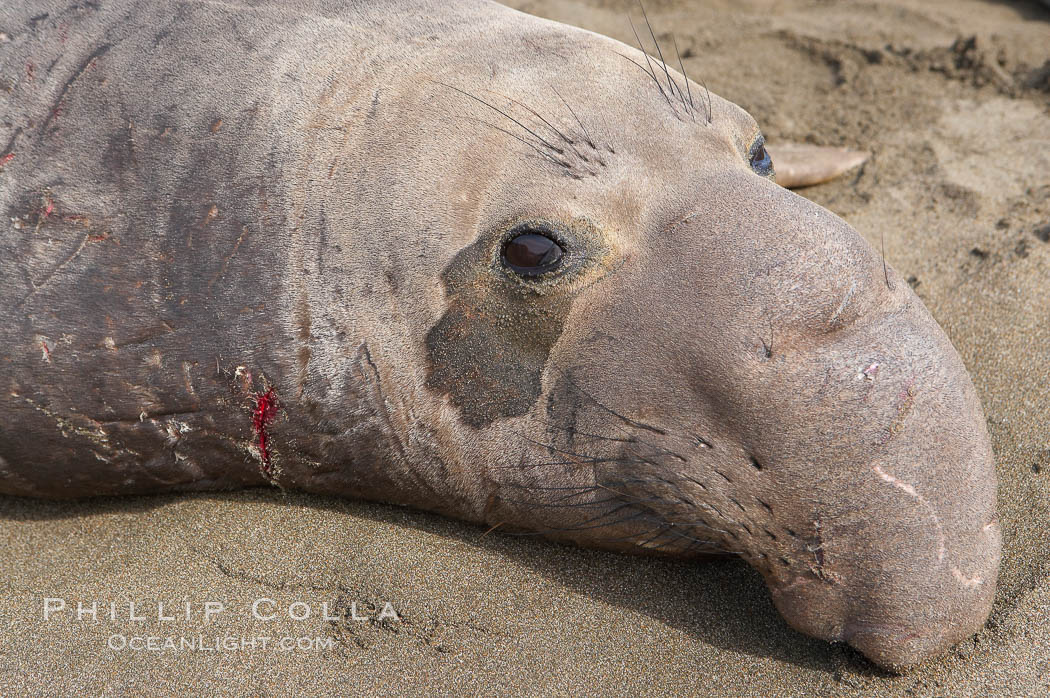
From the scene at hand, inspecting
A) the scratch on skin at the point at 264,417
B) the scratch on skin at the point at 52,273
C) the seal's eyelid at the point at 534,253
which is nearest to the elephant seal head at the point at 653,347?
the seal's eyelid at the point at 534,253

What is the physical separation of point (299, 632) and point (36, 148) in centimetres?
147

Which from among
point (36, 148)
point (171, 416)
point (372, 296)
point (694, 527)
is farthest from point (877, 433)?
point (36, 148)

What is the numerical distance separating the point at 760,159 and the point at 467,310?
100 centimetres

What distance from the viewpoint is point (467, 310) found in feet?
7.64

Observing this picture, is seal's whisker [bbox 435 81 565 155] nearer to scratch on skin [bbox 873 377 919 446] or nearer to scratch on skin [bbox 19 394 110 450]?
scratch on skin [bbox 873 377 919 446]

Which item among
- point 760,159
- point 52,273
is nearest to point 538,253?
point 760,159

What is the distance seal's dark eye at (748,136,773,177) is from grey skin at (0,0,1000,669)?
3 centimetres

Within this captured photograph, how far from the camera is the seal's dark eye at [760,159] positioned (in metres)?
2.65

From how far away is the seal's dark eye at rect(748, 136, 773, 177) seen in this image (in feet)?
8.70

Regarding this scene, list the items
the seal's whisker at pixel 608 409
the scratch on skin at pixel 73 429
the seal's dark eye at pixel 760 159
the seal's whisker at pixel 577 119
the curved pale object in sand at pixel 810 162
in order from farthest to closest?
1. the curved pale object in sand at pixel 810 162
2. the seal's dark eye at pixel 760 159
3. the scratch on skin at pixel 73 429
4. the seal's whisker at pixel 577 119
5. the seal's whisker at pixel 608 409

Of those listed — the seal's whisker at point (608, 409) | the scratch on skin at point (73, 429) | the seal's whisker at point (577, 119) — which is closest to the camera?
the seal's whisker at point (608, 409)

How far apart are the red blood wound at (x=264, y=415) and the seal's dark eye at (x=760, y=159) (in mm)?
1466

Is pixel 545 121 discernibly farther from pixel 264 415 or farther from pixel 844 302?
pixel 264 415

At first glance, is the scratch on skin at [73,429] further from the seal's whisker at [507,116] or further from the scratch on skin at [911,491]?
the scratch on skin at [911,491]
